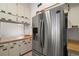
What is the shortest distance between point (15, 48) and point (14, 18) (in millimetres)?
969

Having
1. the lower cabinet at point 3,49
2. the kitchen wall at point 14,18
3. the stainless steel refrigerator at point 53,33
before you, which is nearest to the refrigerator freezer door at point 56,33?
the stainless steel refrigerator at point 53,33

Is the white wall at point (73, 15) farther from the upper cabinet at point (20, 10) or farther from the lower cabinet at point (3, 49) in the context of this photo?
the upper cabinet at point (20, 10)

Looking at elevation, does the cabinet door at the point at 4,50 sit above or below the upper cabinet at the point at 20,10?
below

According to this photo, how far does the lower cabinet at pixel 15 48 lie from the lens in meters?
1.97

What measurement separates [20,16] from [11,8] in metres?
0.49

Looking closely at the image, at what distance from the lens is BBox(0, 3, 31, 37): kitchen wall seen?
2.35 meters

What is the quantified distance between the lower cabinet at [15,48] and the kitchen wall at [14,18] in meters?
0.37

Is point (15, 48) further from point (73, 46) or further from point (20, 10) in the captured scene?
point (73, 46)

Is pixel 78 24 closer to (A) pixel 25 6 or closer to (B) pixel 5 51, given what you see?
(B) pixel 5 51

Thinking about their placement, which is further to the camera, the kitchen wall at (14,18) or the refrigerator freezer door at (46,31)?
the kitchen wall at (14,18)

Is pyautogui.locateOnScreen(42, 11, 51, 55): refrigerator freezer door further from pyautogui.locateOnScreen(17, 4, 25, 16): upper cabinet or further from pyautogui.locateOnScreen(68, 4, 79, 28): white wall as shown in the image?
pyautogui.locateOnScreen(17, 4, 25, 16): upper cabinet

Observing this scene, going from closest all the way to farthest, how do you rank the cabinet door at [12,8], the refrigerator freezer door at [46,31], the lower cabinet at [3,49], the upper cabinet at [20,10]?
the refrigerator freezer door at [46,31] < the lower cabinet at [3,49] < the cabinet door at [12,8] < the upper cabinet at [20,10]

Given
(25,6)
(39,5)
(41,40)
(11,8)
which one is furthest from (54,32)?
(25,6)

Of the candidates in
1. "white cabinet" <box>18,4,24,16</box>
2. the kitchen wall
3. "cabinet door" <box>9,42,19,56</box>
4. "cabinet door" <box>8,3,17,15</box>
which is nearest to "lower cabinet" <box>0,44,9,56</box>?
"cabinet door" <box>9,42,19,56</box>
